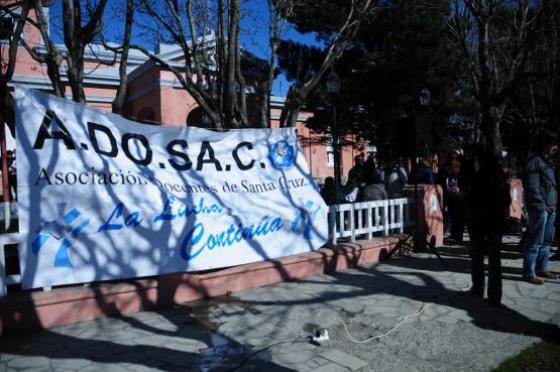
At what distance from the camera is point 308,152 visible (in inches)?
1058

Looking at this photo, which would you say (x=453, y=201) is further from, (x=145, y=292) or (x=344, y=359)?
(x=145, y=292)

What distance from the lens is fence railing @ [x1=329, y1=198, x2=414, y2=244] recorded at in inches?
279

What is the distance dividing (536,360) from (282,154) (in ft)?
13.0

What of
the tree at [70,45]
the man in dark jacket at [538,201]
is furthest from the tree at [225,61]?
the man in dark jacket at [538,201]

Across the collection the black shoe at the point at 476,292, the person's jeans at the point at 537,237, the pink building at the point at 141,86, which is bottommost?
the black shoe at the point at 476,292

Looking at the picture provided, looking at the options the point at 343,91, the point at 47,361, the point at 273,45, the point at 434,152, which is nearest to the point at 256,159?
the point at 47,361

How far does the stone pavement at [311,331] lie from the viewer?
12.2ft

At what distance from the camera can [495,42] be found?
14156 millimetres

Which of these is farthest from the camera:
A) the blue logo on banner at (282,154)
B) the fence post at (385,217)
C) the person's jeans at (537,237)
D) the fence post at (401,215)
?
the fence post at (401,215)

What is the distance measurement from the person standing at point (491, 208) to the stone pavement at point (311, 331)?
1.23ft

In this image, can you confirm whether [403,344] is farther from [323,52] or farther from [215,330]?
[323,52]

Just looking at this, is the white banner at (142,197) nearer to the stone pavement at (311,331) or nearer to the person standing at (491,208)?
the stone pavement at (311,331)

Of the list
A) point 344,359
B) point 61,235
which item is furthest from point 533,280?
point 61,235

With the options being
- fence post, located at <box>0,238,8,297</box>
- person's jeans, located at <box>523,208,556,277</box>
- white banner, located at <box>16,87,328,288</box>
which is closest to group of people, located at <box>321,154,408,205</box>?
white banner, located at <box>16,87,328,288</box>
